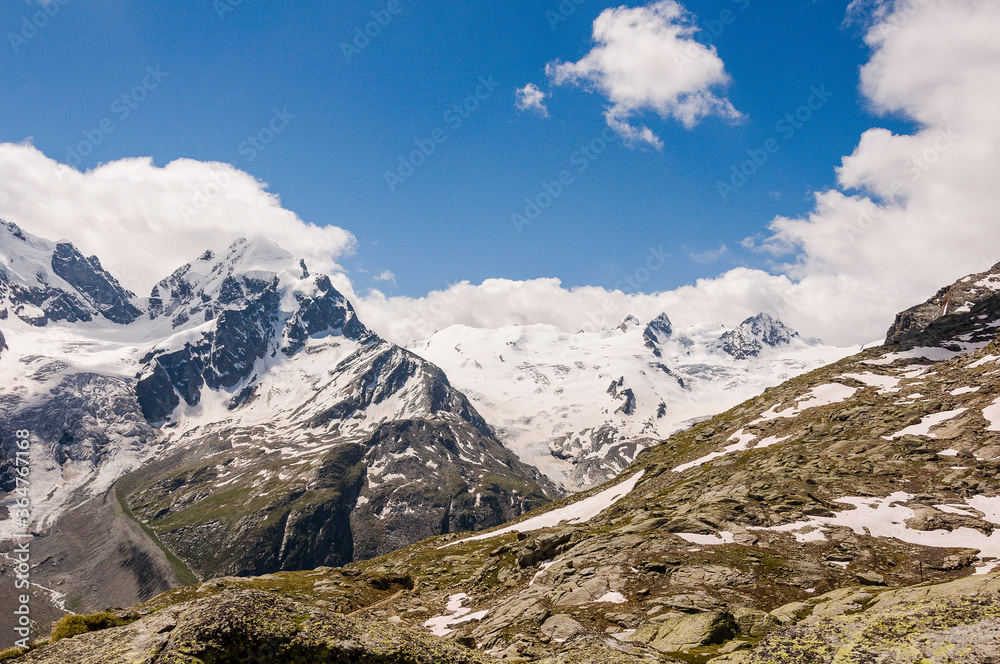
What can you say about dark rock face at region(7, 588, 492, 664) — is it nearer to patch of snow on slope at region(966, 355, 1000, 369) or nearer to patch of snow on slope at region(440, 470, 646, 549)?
patch of snow on slope at region(440, 470, 646, 549)

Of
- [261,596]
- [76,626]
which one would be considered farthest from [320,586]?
[261,596]

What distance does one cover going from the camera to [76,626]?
53.2 ft

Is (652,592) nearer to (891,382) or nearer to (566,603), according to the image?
(566,603)

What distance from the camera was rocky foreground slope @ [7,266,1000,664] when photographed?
14.0 m

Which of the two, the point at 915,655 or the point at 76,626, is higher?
the point at 76,626

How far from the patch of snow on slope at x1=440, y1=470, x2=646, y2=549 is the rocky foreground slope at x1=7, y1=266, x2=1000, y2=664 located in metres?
0.88

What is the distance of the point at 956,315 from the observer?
13825 centimetres

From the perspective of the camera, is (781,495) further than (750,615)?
Yes

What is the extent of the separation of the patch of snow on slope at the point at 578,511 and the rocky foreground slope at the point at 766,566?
34.5 inches

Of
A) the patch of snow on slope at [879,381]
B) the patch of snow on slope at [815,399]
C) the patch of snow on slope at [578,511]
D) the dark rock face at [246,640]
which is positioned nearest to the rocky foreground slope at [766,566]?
the dark rock face at [246,640]

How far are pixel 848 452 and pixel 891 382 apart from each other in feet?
150

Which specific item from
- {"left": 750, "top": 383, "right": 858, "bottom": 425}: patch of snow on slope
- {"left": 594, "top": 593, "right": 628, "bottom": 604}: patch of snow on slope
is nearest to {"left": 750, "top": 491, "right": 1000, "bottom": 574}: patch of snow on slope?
{"left": 594, "top": 593, "right": 628, "bottom": 604}: patch of snow on slope

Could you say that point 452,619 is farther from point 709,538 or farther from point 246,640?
point 246,640

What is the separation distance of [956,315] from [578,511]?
128 metres
